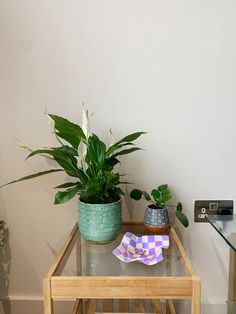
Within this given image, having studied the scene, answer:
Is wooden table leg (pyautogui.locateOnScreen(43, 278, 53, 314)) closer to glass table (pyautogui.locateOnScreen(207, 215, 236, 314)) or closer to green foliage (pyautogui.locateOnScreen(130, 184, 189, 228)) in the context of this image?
green foliage (pyautogui.locateOnScreen(130, 184, 189, 228))

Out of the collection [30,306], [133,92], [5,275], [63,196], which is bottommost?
[30,306]

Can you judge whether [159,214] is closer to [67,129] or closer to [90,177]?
[90,177]

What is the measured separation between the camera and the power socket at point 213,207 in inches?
52.7

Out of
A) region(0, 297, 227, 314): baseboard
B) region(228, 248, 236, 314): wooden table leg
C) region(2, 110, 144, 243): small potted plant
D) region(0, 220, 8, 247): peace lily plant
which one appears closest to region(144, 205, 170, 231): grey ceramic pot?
region(2, 110, 144, 243): small potted plant

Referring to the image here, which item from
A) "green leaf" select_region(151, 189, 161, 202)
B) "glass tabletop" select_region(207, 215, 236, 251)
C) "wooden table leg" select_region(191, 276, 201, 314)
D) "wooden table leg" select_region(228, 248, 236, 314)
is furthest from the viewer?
"wooden table leg" select_region(228, 248, 236, 314)

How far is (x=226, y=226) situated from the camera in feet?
4.00

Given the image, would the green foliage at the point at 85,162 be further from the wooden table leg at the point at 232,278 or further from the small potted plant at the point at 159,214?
the wooden table leg at the point at 232,278

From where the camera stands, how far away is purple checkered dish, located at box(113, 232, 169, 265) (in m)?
1.02

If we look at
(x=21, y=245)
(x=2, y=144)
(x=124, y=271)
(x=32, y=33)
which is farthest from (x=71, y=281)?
(x=32, y=33)

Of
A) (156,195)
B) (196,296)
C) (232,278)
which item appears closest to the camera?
(196,296)

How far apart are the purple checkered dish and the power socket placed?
0.28m

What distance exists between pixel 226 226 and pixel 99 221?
0.55 m

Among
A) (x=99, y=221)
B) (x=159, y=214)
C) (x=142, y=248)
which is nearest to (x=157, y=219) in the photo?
(x=159, y=214)

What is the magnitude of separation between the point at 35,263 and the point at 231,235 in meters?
0.90
